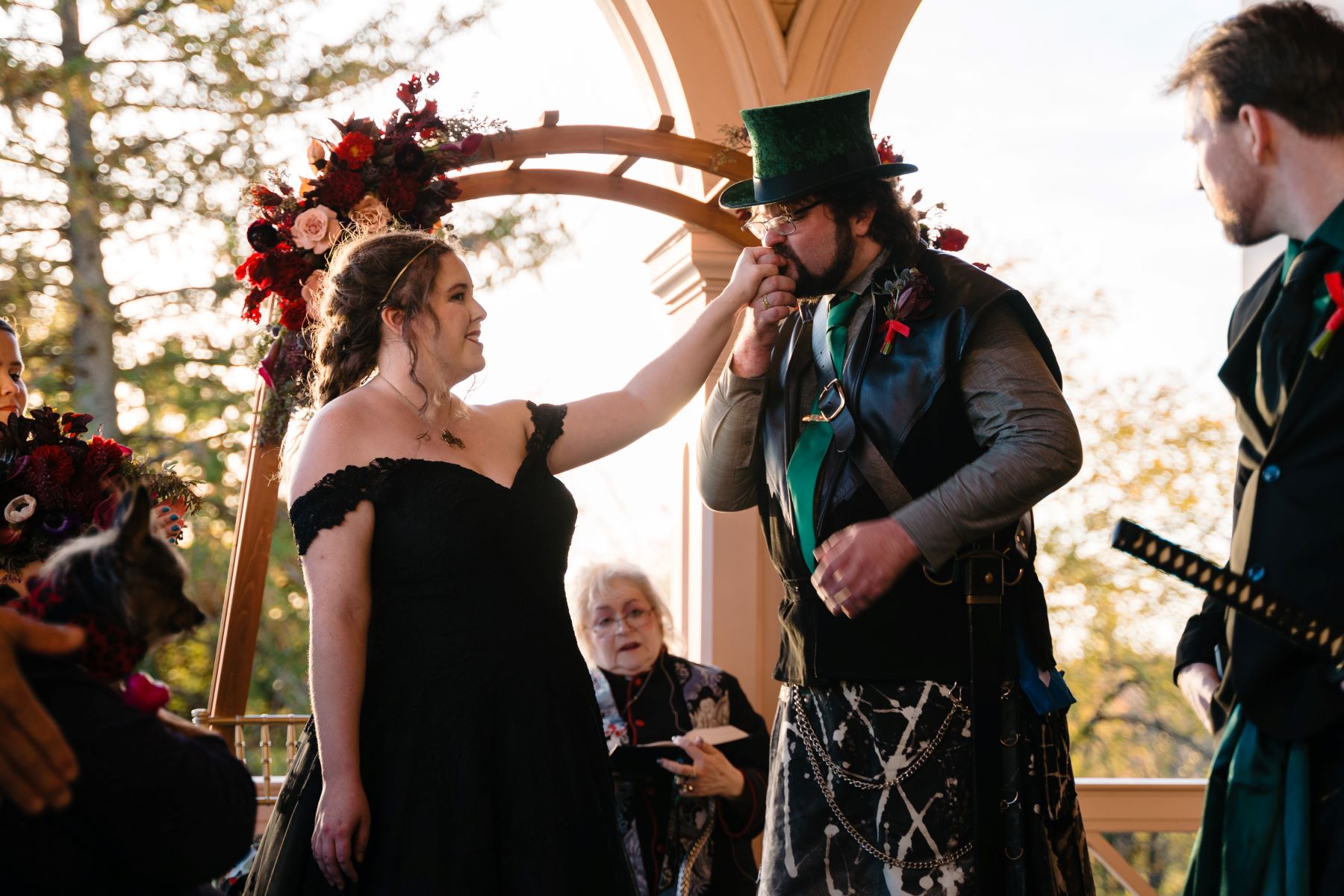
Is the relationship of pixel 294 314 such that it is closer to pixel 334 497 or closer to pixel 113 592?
pixel 334 497

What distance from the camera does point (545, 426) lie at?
2.43 m

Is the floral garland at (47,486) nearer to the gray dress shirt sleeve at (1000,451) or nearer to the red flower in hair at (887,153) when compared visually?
the gray dress shirt sleeve at (1000,451)

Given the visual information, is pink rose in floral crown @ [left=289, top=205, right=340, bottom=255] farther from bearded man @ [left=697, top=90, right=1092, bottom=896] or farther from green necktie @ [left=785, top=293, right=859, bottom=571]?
green necktie @ [left=785, top=293, right=859, bottom=571]

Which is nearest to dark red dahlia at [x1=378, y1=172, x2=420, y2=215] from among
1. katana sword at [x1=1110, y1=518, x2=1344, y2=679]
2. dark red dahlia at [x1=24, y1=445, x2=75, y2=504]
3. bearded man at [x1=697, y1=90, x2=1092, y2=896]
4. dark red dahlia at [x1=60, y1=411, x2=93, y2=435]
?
dark red dahlia at [x1=60, y1=411, x2=93, y2=435]

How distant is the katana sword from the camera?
1.47 metres

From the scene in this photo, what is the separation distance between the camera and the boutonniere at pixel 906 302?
219 centimetres

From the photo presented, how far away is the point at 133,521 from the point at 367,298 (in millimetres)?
989

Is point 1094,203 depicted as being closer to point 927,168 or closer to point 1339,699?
point 927,168

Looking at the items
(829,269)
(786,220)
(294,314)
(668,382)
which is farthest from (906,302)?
(294,314)

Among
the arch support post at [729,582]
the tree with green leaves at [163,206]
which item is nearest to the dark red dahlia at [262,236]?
the arch support post at [729,582]

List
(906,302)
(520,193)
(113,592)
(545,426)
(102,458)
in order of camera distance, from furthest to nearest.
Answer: (520,193)
(102,458)
(545,426)
(906,302)
(113,592)

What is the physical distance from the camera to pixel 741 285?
2.36 meters

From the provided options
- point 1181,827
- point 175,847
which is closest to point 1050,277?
point 1181,827

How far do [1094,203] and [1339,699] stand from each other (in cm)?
727
